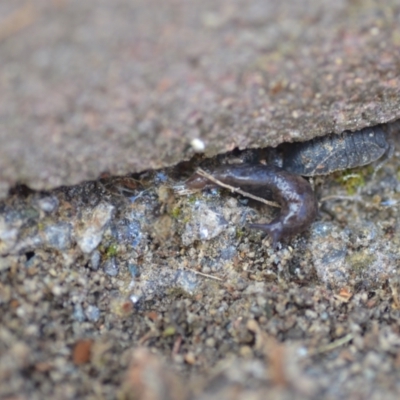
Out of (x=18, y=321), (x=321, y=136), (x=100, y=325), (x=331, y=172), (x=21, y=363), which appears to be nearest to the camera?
(x=21, y=363)

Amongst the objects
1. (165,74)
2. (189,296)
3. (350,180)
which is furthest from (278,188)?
(165,74)

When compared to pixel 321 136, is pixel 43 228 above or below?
above

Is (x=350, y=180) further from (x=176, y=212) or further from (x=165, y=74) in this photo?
(x=165, y=74)

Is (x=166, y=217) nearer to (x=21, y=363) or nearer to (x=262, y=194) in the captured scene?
(x=262, y=194)

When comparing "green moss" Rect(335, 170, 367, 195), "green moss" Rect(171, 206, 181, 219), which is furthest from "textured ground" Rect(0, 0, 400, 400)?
"green moss" Rect(335, 170, 367, 195)

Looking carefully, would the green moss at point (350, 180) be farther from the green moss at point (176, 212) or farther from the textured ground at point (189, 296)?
the green moss at point (176, 212)

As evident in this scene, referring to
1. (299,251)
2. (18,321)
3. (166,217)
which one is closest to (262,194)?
(299,251)

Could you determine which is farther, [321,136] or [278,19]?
[321,136]
